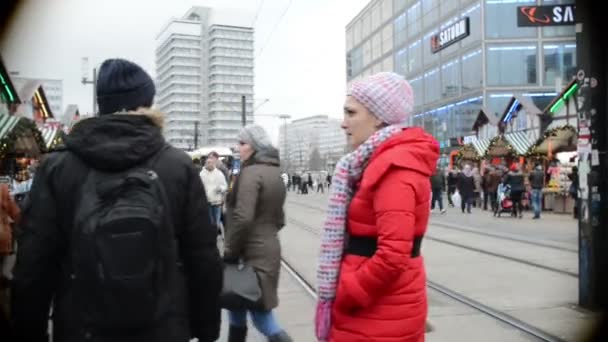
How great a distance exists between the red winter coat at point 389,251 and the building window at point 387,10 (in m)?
69.0

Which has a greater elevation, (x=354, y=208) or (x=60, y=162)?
(x=60, y=162)

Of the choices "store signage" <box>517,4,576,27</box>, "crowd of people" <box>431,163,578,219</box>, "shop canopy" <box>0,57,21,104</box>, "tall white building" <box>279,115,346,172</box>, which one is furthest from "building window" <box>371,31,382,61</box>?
"store signage" <box>517,4,576,27</box>

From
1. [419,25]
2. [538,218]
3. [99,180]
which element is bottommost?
[538,218]

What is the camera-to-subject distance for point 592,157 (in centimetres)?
650

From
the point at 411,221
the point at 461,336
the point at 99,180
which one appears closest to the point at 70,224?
the point at 99,180

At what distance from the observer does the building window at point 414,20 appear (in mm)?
60650

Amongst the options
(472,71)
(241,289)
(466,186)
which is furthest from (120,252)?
(472,71)

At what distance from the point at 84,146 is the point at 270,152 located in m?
2.48

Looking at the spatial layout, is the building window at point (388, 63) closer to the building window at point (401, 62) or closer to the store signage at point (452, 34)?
the building window at point (401, 62)

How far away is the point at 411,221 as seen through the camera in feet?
7.77

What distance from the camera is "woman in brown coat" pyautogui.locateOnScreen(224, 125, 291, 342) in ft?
14.1

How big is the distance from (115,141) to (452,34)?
45551 mm

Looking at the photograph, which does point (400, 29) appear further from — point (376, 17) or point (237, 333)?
point (237, 333)

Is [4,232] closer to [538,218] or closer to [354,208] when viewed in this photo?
[354,208]
